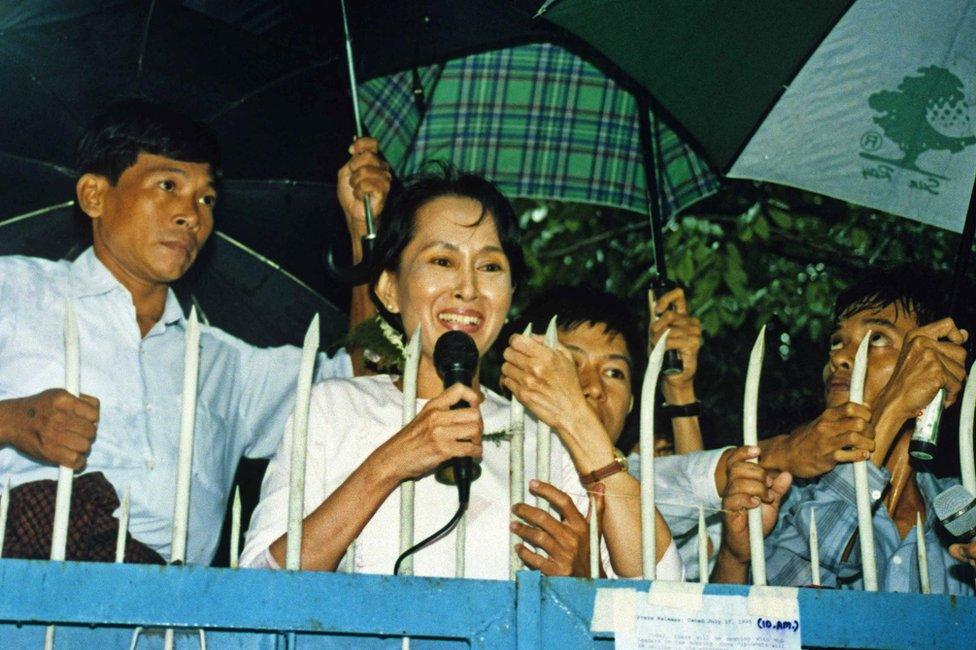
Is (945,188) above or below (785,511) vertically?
above

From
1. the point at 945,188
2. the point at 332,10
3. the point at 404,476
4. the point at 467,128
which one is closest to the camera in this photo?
the point at 404,476

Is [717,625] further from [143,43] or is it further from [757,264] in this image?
[757,264]

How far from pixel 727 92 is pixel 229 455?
214 cm

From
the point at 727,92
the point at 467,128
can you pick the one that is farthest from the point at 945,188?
the point at 467,128

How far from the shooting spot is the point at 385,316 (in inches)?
157

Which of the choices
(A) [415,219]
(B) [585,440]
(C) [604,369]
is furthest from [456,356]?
(C) [604,369]

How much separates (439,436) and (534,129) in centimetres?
280

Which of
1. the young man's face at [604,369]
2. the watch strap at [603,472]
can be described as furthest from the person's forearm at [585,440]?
the young man's face at [604,369]

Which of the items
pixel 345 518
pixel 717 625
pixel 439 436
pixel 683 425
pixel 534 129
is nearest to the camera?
pixel 717 625

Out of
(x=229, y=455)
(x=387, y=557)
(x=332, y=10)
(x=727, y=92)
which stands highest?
(x=332, y=10)

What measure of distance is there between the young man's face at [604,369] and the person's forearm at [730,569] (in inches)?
37.7

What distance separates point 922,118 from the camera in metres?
4.50

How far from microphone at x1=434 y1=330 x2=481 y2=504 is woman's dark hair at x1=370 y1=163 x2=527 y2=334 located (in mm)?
998

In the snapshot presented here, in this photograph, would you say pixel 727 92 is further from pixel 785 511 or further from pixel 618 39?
pixel 785 511
